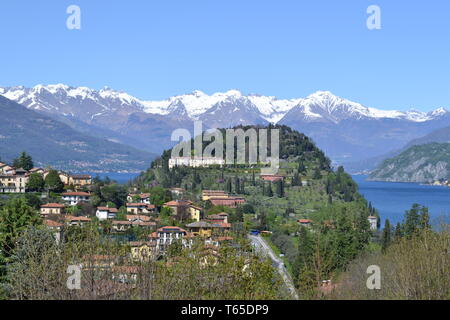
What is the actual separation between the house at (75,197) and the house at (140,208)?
2795mm

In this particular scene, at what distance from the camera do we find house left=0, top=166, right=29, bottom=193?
41.9 metres

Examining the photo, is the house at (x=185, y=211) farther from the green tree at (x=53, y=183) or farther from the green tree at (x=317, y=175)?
the green tree at (x=317, y=175)

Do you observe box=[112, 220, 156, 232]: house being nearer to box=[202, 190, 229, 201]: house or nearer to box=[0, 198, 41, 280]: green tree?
box=[0, 198, 41, 280]: green tree

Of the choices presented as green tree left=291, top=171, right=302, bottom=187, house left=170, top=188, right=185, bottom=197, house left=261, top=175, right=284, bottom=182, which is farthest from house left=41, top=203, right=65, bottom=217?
house left=261, top=175, right=284, bottom=182

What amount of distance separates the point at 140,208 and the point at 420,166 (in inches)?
6037

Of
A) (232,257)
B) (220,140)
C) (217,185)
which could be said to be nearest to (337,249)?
(232,257)

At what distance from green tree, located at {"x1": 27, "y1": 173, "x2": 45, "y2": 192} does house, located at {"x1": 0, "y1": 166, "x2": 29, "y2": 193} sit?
1.93ft

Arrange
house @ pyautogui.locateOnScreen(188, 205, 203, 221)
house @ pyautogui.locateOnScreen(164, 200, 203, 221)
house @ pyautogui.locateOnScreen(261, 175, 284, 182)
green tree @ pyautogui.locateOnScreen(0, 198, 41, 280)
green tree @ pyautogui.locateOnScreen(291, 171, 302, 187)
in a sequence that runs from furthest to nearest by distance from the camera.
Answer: house @ pyautogui.locateOnScreen(261, 175, 284, 182) → green tree @ pyautogui.locateOnScreen(291, 171, 302, 187) → house @ pyautogui.locateOnScreen(188, 205, 203, 221) → house @ pyautogui.locateOnScreen(164, 200, 203, 221) → green tree @ pyautogui.locateOnScreen(0, 198, 41, 280)

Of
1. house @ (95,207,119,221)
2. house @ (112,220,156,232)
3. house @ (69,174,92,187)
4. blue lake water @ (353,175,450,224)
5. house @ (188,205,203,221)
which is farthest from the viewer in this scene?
blue lake water @ (353,175,450,224)

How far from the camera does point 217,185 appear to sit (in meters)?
58.6

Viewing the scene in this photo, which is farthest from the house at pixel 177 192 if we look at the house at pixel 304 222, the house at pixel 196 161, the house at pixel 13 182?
the house at pixel 196 161

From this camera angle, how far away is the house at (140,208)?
137 ft

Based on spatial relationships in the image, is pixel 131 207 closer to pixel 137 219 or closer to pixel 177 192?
pixel 137 219

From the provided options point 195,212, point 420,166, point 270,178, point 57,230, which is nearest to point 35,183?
point 195,212
